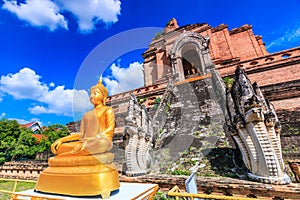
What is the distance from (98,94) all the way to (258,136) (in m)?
4.39

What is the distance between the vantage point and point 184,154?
648 cm

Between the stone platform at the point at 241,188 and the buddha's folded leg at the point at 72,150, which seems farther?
the stone platform at the point at 241,188

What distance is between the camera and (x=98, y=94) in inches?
159

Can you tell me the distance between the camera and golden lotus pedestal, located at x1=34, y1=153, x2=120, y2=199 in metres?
2.85

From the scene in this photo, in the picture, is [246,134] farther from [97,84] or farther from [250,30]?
[250,30]

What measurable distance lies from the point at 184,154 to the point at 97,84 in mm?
4573

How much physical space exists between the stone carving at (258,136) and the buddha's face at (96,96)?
3.97m

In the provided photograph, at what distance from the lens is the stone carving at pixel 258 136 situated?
12.6ft

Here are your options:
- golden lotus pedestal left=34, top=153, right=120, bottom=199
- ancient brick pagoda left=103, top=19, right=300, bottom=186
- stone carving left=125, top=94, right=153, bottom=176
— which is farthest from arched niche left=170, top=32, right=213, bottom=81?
golden lotus pedestal left=34, top=153, right=120, bottom=199

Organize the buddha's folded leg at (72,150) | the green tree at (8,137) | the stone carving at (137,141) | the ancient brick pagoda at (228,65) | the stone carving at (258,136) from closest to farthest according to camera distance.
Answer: the buddha's folded leg at (72,150)
the stone carving at (258,136)
the stone carving at (137,141)
the ancient brick pagoda at (228,65)
the green tree at (8,137)

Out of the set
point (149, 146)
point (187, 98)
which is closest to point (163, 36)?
point (187, 98)

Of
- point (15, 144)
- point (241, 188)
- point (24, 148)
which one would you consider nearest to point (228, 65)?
point (241, 188)

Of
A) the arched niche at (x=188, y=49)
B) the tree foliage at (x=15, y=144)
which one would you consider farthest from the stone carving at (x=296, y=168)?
the tree foliage at (x=15, y=144)

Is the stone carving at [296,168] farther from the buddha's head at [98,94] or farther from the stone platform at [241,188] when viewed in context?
the buddha's head at [98,94]
